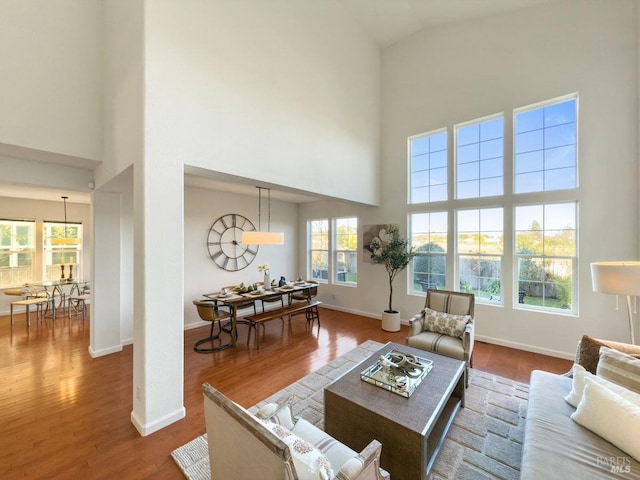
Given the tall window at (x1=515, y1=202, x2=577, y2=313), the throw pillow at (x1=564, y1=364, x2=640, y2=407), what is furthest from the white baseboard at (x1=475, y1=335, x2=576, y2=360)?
the throw pillow at (x1=564, y1=364, x2=640, y2=407)

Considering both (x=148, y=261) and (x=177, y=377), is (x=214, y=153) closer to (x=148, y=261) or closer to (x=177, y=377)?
(x=148, y=261)

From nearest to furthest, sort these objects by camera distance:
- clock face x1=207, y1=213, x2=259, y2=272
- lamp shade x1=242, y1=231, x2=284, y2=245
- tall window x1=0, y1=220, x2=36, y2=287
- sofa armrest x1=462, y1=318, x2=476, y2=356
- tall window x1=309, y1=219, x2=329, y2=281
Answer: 1. sofa armrest x1=462, y1=318, x2=476, y2=356
2. lamp shade x1=242, y1=231, x2=284, y2=245
3. clock face x1=207, y1=213, x2=259, y2=272
4. tall window x1=0, y1=220, x2=36, y2=287
5. tall window x1=309, y1=219, x2=329, y2=281

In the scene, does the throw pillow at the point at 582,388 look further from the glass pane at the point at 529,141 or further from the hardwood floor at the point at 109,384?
the glass pane at the point at 529,141

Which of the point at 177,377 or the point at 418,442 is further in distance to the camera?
the point at 177,377

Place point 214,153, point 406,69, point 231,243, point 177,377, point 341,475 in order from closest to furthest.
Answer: point 341,475 → point 177,377 → point 214,153 → point 406,69 → point 231,243

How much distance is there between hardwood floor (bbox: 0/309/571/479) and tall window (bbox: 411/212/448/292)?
1173 millimetres

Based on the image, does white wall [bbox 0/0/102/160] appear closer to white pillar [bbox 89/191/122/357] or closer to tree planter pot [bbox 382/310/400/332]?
white pillar [bbox 89/191/122/357]

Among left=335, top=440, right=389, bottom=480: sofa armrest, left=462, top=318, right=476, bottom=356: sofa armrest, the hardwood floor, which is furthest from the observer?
left=462, top=318, right=476, bottom=356: sofa armrest

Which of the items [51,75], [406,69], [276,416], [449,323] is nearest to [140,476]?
[276,416]

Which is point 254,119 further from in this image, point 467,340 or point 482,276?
point 482,276

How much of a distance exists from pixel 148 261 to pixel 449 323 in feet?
11.6

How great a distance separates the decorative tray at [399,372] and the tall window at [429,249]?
2760 mm

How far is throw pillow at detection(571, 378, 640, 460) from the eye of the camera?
1.43 meters

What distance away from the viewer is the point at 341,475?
43.8 inches
